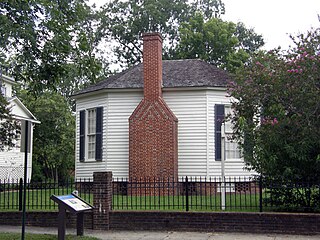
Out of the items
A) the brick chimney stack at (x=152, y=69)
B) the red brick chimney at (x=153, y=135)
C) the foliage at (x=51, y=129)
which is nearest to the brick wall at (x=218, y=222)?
the red brick chimney at (x=153, y=135)

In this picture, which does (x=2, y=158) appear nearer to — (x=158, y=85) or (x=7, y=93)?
(x=7, y=93)

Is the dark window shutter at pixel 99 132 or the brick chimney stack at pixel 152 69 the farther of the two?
the dark window shutter at pixel 99 132

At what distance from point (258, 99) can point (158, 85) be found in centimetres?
773

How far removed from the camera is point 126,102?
2188cm

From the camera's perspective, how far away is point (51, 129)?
129 ft

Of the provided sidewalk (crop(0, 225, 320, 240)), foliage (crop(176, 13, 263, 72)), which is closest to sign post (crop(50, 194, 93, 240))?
sidewalk (crop(0, 225, 320, 240))

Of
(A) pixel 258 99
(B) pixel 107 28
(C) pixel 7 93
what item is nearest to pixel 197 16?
(B) pixel 107 28

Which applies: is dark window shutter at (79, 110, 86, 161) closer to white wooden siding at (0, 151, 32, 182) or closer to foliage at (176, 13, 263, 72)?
white wooden siding at (0, 151, 32, 182)

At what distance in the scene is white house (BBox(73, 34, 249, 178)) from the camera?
67.4 ft

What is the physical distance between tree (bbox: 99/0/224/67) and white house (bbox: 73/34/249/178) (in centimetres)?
2267

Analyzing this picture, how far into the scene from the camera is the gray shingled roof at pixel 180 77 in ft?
70.4

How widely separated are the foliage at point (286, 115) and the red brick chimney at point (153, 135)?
6454 mm

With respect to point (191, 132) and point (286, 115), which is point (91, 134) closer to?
point (191, 132)

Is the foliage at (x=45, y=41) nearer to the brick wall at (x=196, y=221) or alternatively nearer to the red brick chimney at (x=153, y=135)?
the brick wall at (x=196, y=221)
